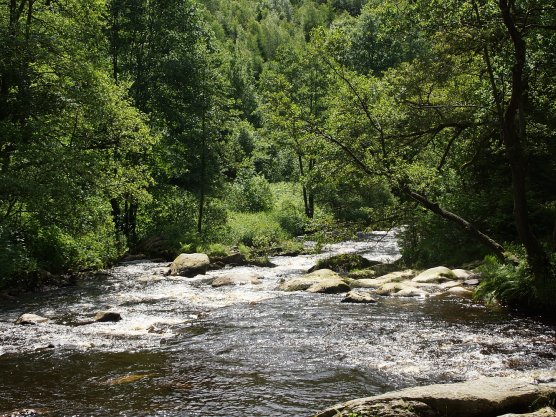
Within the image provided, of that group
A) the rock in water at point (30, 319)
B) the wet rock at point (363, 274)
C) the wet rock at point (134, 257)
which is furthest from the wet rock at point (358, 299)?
the wet rock at point (134, 257)

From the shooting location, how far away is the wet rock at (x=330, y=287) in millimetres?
16011

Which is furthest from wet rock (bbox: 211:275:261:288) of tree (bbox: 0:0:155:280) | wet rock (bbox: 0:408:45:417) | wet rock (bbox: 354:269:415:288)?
wet rock (bbox: 0:408:45:417)

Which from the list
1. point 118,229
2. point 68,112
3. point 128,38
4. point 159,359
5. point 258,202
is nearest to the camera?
point 159,359

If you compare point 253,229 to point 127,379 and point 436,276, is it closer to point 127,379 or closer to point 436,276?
point 436,276

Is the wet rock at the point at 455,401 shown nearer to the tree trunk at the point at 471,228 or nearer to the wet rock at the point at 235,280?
the tree trunk at the point at 471,228

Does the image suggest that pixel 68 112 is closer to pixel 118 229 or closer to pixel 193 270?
pixel 193 270

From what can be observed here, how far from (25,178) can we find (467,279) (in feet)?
45.9

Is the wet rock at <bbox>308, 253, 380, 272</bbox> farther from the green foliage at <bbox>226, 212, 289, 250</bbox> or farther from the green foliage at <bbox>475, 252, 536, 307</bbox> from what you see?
the green foliage at <bbox>475, 252, 536, 307</bbox>

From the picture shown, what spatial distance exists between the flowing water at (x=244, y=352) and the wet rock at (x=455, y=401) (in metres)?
1.31

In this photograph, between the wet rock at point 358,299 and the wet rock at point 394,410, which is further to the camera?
the wet rock at point 358,299

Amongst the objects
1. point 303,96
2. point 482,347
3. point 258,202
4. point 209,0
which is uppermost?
point 209,0

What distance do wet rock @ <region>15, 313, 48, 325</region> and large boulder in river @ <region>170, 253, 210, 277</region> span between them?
7983 millimetres

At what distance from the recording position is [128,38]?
2984 centimetres

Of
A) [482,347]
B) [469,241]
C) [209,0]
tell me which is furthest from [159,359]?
[209,0]
